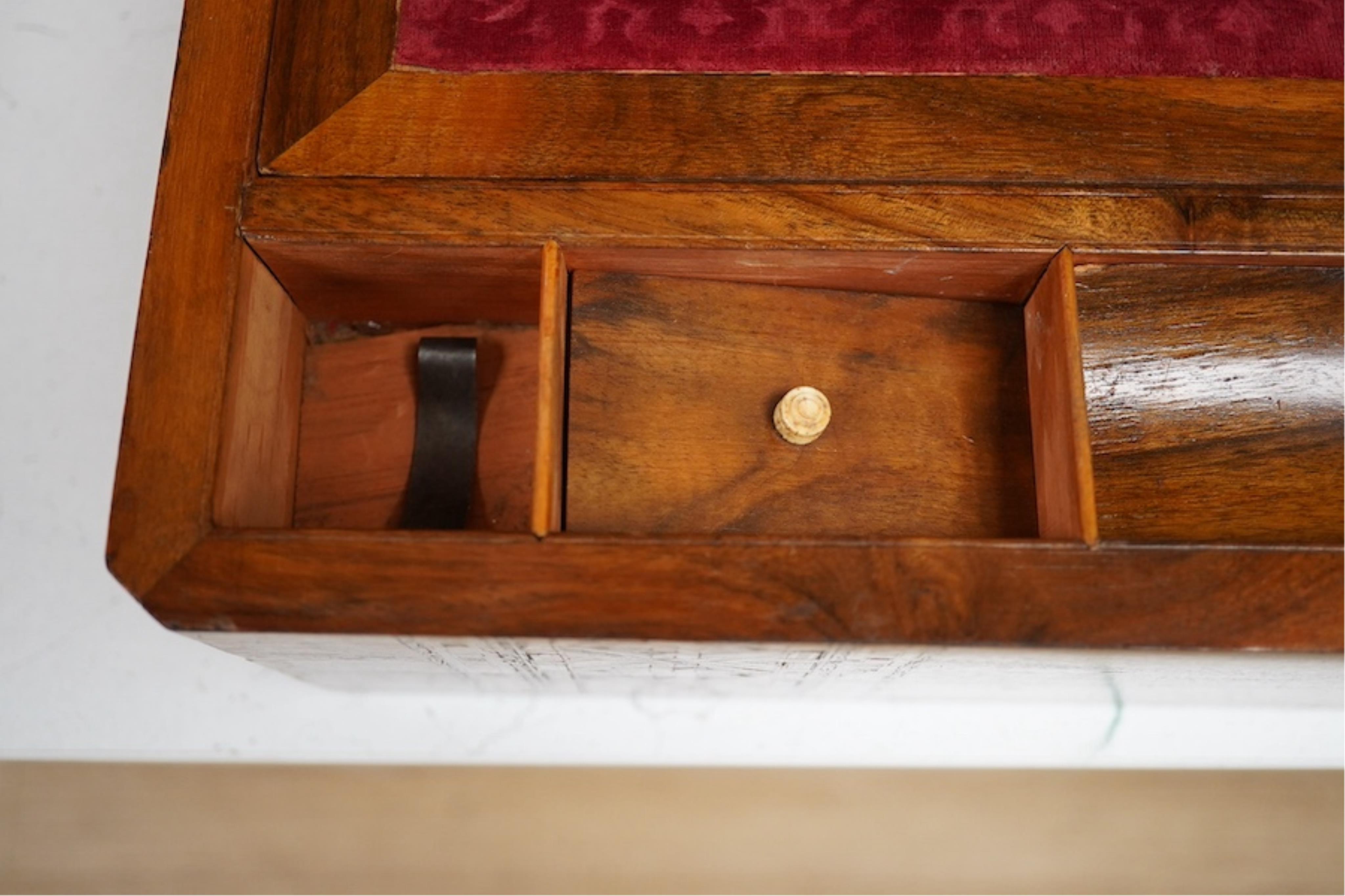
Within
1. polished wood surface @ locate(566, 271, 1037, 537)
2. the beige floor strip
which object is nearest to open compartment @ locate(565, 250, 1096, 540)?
Answer: polished wood surface @ locate(566, 271, 1037, 537)

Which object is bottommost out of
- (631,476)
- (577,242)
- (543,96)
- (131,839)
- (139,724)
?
(131,839)

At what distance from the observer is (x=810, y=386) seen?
88cm

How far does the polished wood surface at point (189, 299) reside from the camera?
0.73 m

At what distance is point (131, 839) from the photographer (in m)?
1.05

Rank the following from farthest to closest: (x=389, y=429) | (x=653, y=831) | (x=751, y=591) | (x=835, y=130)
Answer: (x=653, y=831) → (x=389, y=429) → (x=835, y=130) → (x=751, y=591)

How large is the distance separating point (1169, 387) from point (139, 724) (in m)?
1.07

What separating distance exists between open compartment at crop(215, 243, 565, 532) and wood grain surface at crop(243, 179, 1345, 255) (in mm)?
25

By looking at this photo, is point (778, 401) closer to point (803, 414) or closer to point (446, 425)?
point (803, 414)

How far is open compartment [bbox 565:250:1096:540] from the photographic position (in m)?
0.84

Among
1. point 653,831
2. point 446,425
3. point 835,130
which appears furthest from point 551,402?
point 653,831

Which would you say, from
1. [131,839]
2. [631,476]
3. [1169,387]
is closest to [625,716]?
[631,476]

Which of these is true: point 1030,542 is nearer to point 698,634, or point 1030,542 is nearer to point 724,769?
point 698,634

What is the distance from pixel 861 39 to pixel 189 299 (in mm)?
570

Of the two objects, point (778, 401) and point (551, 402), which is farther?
point (778, 401)
